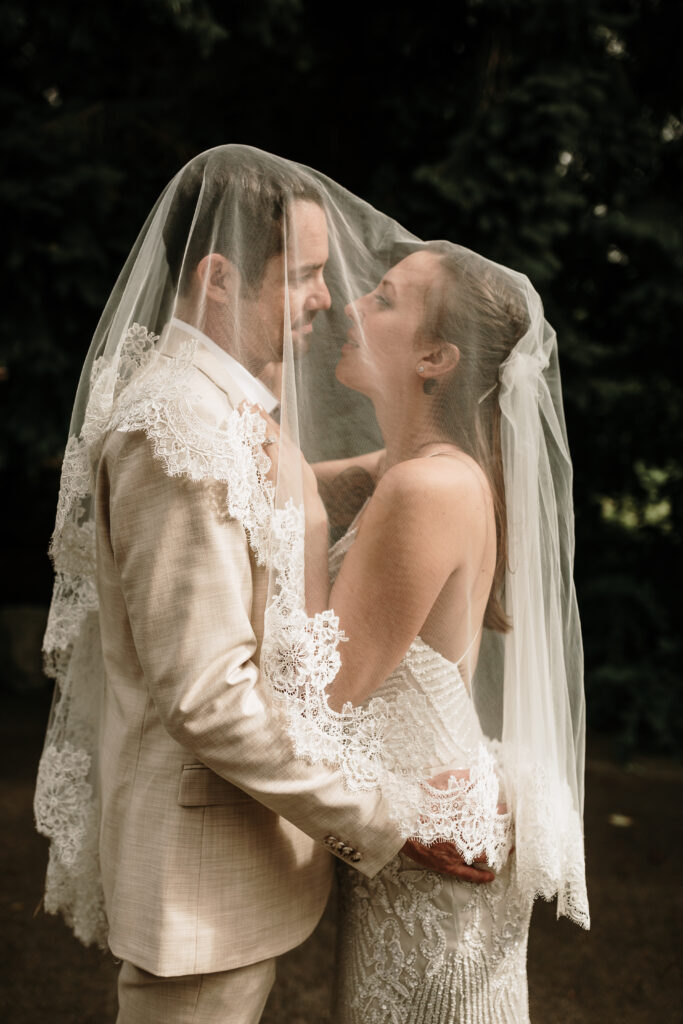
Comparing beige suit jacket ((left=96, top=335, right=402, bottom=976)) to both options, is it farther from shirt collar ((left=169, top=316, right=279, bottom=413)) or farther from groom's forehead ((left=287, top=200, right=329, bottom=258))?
groom's forehead ((left=287, top=200, right=329, bottom=258))

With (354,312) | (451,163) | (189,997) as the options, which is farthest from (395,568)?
(451,163)

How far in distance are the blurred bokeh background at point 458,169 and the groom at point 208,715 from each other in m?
2.85

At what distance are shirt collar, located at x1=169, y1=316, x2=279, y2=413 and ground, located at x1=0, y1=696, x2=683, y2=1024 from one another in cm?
205

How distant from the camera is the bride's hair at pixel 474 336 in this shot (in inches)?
71.7

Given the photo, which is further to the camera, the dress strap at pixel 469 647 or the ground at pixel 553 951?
the ground at pixel 553 951

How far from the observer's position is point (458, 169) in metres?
4.66

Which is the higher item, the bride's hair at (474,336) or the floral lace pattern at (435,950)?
the bride's hair at (474,336)

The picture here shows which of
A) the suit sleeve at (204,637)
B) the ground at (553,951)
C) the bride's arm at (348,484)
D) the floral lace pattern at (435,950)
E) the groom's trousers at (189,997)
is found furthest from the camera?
the ground at (553,951)

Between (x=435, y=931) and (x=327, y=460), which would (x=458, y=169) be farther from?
(x=435, y=931)

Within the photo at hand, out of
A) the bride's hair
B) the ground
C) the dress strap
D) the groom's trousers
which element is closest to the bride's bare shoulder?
the bride's hair

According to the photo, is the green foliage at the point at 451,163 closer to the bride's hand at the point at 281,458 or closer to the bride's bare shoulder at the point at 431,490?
the bride's hand at the point at 281,458

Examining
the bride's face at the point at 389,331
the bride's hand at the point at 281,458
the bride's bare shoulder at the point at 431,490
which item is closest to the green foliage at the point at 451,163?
the bride's face at the point at 389,331

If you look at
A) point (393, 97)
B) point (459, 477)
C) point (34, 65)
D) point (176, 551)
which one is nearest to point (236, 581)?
point (176, 551)

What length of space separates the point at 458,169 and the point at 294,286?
3294 mm
